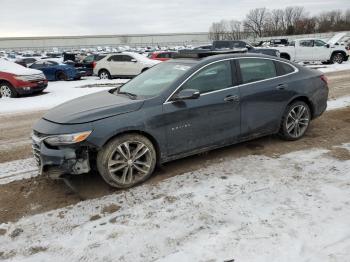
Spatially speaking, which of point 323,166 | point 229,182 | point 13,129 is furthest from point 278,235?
point 13,129

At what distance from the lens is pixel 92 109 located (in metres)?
4.43

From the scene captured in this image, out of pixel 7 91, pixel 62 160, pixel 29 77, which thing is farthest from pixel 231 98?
pixel 7 91

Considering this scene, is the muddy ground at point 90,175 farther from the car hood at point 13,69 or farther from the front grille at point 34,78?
the car hood at point 13,69

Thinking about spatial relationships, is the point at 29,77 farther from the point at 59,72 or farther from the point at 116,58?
the point at 116,58

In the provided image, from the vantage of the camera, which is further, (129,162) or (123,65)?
(123,65)

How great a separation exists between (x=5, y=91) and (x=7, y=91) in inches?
2.8

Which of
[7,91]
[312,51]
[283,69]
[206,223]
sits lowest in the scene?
[206,223]

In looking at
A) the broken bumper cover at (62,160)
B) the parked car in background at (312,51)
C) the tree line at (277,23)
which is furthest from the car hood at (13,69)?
the tree line at (277,23)

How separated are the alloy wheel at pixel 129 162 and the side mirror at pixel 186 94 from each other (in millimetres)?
767

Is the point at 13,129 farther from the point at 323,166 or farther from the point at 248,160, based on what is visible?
the point at 323,166

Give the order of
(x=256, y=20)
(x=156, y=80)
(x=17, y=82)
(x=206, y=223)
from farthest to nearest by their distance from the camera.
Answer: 1. (x=256, y=20)
2. (x=17, y=82)
3. (x=156, y=80)
4. (x=206, y=223)

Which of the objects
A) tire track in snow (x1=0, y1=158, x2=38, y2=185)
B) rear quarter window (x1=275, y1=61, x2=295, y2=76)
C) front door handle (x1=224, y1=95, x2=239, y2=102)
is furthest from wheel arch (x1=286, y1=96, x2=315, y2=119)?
tire track in snow (x1=0, y1=158, x2=38, y2=185)

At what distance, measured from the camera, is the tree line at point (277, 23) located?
3939 inches

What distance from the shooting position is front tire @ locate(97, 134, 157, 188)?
424cm
